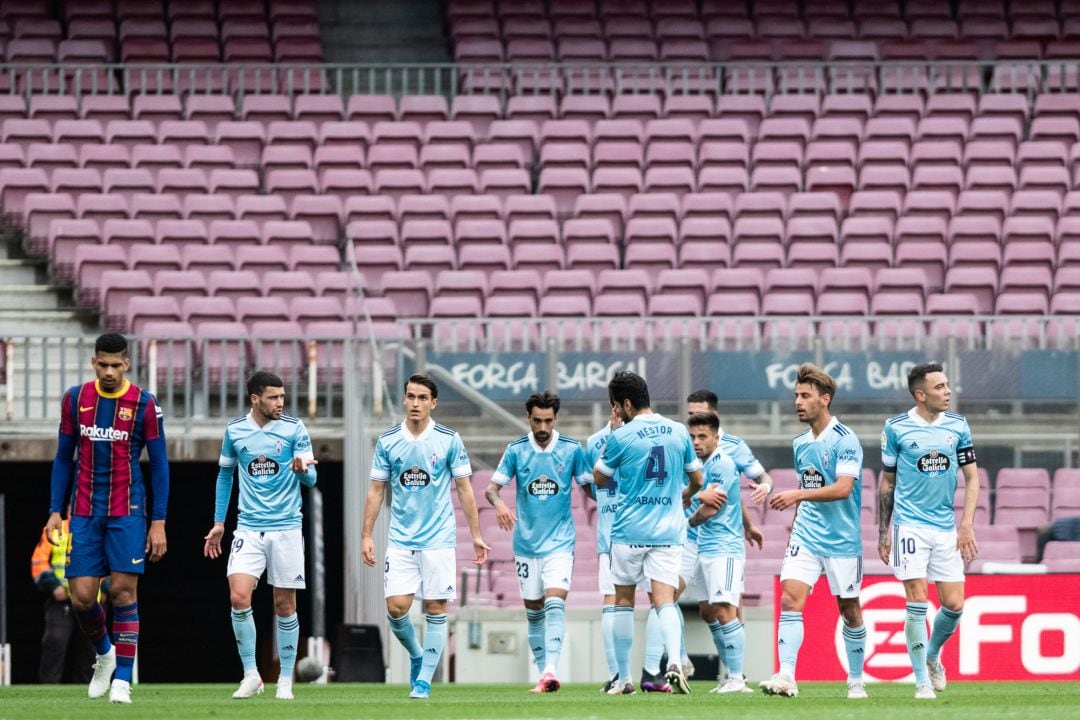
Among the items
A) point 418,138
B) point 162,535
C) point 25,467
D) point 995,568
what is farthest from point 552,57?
point 162,535

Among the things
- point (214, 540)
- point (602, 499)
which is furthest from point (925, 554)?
point (214, 540)

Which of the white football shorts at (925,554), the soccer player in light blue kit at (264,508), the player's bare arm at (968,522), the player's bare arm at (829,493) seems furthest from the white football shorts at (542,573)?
the player's bare arm at (968,522)

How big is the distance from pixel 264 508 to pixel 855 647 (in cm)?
368

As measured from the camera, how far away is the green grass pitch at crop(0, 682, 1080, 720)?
9297 mm

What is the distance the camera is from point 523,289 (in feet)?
66.8

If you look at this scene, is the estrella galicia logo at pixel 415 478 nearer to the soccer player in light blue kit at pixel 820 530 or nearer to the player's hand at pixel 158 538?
the player's hand at pixel 158 538

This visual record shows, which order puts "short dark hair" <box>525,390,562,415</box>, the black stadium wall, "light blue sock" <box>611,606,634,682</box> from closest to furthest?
"light blue sock" <box>611,606,634,682</box> → "short dark hair" <box>525,390,562,415</box> → the black stadium wall

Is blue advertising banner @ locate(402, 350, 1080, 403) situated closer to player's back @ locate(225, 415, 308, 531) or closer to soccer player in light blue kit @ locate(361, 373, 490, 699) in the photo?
player's back @ locate(225, 415, 308, 531)

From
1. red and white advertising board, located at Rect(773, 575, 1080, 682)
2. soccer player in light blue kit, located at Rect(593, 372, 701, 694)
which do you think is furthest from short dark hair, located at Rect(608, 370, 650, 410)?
red and white advertising board, located at Rect(773, 575, 1080, 682)

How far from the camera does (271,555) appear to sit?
38.1ft

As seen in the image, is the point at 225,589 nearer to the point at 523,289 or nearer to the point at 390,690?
the point at 523,289

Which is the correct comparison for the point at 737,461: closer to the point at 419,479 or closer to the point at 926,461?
the point at 926,461

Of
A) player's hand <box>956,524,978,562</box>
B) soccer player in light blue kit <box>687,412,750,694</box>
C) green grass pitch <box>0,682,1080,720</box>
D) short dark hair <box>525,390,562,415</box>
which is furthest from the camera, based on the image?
soccer player in light blue kit <box>687,412,750,694</box>

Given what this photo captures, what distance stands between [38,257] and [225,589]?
4447 mm
